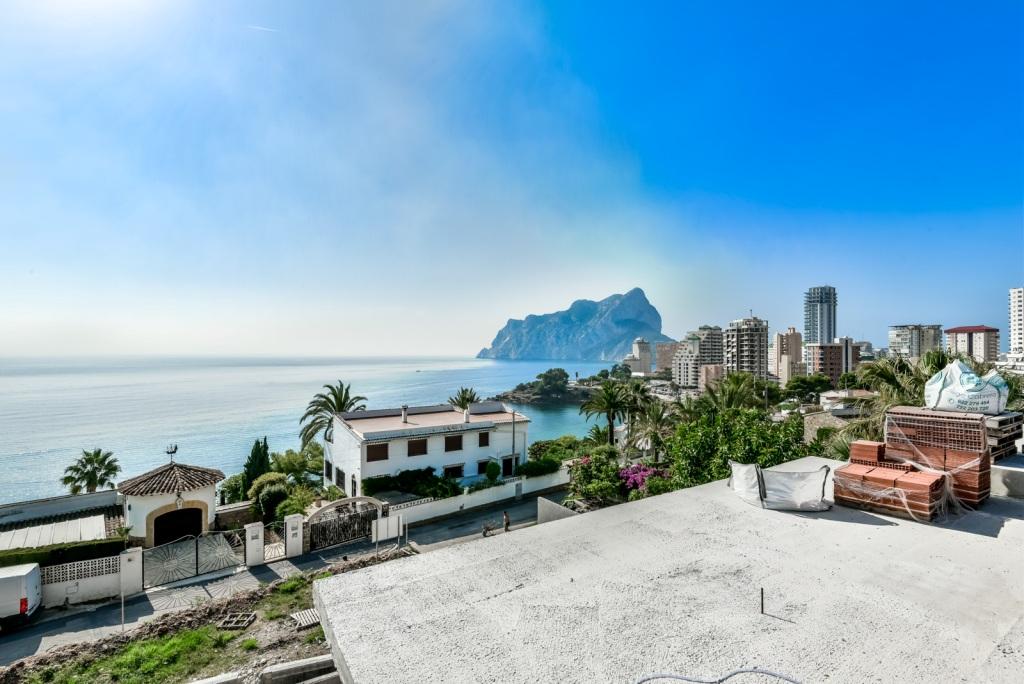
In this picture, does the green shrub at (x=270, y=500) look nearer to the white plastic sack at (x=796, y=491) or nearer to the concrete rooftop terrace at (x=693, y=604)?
the concrete rooftop terrace at (x=693, y=604)

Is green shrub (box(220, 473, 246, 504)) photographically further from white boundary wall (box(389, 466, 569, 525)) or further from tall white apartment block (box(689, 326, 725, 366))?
tall white apartment block (box(689, 326, 725, 366))

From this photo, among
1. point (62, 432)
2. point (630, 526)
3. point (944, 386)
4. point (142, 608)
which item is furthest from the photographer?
point (62, 432)

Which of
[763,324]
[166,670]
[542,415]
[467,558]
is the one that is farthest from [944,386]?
[763,324]

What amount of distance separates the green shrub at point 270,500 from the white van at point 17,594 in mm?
10565

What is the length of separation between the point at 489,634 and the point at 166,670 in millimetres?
5469

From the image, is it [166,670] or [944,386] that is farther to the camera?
[944,386]

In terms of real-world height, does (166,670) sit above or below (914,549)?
below

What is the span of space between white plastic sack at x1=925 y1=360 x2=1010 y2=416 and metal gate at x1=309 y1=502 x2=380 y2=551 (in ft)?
63.2

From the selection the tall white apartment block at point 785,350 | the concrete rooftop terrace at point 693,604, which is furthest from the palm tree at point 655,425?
the tall white apartment block at point 785,350

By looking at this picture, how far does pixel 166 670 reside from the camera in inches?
228

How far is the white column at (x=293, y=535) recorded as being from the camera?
18.3m

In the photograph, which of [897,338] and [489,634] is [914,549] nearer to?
[489,634]

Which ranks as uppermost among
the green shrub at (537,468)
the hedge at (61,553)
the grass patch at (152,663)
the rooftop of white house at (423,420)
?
the grass patch at (152,663)

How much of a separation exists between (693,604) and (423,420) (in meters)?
29.2
